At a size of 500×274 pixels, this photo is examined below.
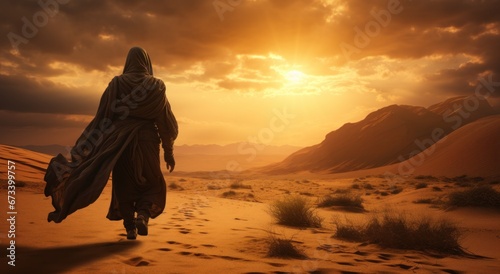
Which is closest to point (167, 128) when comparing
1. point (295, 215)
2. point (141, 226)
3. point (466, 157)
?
point (141, 226)

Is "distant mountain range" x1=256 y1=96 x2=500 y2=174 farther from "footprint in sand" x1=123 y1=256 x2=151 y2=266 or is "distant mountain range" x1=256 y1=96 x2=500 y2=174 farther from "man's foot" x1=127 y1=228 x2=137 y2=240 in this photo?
"footprint in sand" x1=123 y1=256 x2=151 y2=266

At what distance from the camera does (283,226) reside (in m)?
6.84

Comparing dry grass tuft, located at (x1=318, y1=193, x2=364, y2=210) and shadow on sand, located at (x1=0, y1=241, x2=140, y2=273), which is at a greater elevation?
shadow on sand, located at (x1=0, y1=241, x2=140, y2=273)

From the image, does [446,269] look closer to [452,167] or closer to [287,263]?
[287,263]

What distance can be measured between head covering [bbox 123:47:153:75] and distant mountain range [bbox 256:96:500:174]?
61.1m

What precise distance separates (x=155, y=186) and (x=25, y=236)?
160 cm

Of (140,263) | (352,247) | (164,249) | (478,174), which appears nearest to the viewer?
(140,263)

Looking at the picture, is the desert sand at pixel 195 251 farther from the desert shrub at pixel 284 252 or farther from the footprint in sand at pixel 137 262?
the desert shrub at pixel 284 252

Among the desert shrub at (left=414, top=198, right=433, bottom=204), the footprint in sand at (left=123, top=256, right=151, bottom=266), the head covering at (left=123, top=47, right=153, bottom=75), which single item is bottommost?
the desert shrub at (left=414, top=198, right=433, bottom=204)

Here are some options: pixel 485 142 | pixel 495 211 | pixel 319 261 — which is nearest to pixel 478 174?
pixel 485 142

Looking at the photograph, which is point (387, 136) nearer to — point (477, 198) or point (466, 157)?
point (466, 157)

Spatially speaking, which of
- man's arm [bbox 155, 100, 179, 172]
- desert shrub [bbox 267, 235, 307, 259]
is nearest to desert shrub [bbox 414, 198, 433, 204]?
desert shrub [bbox 267, 235, 307, 259]

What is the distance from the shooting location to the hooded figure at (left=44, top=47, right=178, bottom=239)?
13.9ft

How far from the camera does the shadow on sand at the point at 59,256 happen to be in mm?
3035
